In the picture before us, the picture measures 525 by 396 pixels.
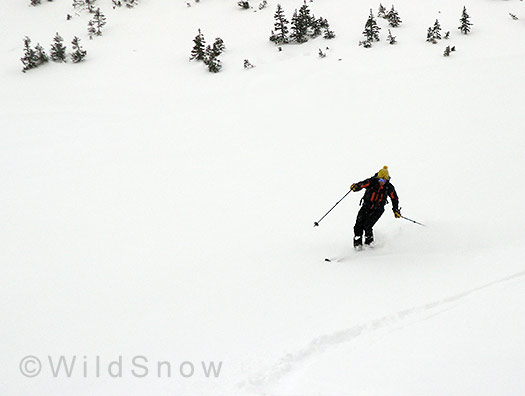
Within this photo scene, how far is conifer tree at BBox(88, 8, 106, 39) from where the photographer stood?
1414cm

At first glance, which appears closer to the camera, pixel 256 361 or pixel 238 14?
pixel 256 361

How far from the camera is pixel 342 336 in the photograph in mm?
3938

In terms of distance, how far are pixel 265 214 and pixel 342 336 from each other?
3.15m

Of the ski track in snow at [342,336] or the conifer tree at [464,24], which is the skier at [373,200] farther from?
the conifer tree at [464,24]

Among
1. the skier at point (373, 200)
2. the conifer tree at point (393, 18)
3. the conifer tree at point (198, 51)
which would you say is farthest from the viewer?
the conifer tree at point (393, 18)

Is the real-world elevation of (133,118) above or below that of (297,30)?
below

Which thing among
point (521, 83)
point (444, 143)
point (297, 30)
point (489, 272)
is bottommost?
point (489, 272)

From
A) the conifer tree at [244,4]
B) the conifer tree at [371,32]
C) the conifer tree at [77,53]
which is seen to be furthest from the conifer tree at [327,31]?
the conifer tree at [77,53]

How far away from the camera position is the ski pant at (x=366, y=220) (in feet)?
18.5

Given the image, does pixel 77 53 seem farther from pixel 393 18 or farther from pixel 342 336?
pixel 342 336

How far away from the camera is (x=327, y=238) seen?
6145 mm

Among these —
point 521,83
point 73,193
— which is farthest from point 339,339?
→ point 521,83

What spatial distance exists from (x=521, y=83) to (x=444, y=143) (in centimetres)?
363

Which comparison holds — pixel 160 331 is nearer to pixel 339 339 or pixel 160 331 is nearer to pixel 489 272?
pixel 339 339
